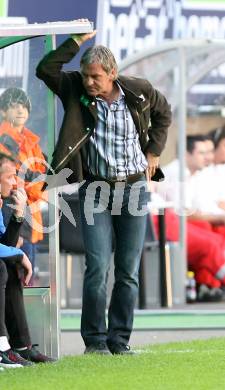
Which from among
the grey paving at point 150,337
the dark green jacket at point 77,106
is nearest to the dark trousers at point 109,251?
the dark green jacket at point 77,106

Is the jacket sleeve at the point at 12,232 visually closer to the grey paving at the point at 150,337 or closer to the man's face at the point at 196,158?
the grey paving at the point at 150,337

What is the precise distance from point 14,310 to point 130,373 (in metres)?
0.85

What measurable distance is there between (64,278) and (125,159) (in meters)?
6.04

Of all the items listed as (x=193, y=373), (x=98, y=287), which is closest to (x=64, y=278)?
(x=98, y=287)

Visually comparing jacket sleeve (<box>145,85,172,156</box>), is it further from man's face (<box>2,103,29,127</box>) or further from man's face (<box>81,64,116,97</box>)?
man's face (<box>2,103,29,127</box>)

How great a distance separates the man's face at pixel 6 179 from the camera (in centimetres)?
791

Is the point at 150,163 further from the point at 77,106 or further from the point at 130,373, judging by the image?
the point at 130,373

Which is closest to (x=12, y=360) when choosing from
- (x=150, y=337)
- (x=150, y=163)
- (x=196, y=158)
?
(x=150, y=163)

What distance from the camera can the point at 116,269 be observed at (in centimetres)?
859

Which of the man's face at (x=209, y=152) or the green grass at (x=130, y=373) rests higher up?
the man's face at (x=209, y=152)

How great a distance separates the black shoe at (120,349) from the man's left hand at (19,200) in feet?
3.88

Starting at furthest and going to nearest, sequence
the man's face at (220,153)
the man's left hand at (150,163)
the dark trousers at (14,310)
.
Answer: the man's face at (220,153) → the man's left hand at (150,163) → the dark trousers at (14,310)

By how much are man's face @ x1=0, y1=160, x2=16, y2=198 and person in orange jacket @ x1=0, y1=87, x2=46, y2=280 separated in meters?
0.08

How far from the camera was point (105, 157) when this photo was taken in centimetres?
830
